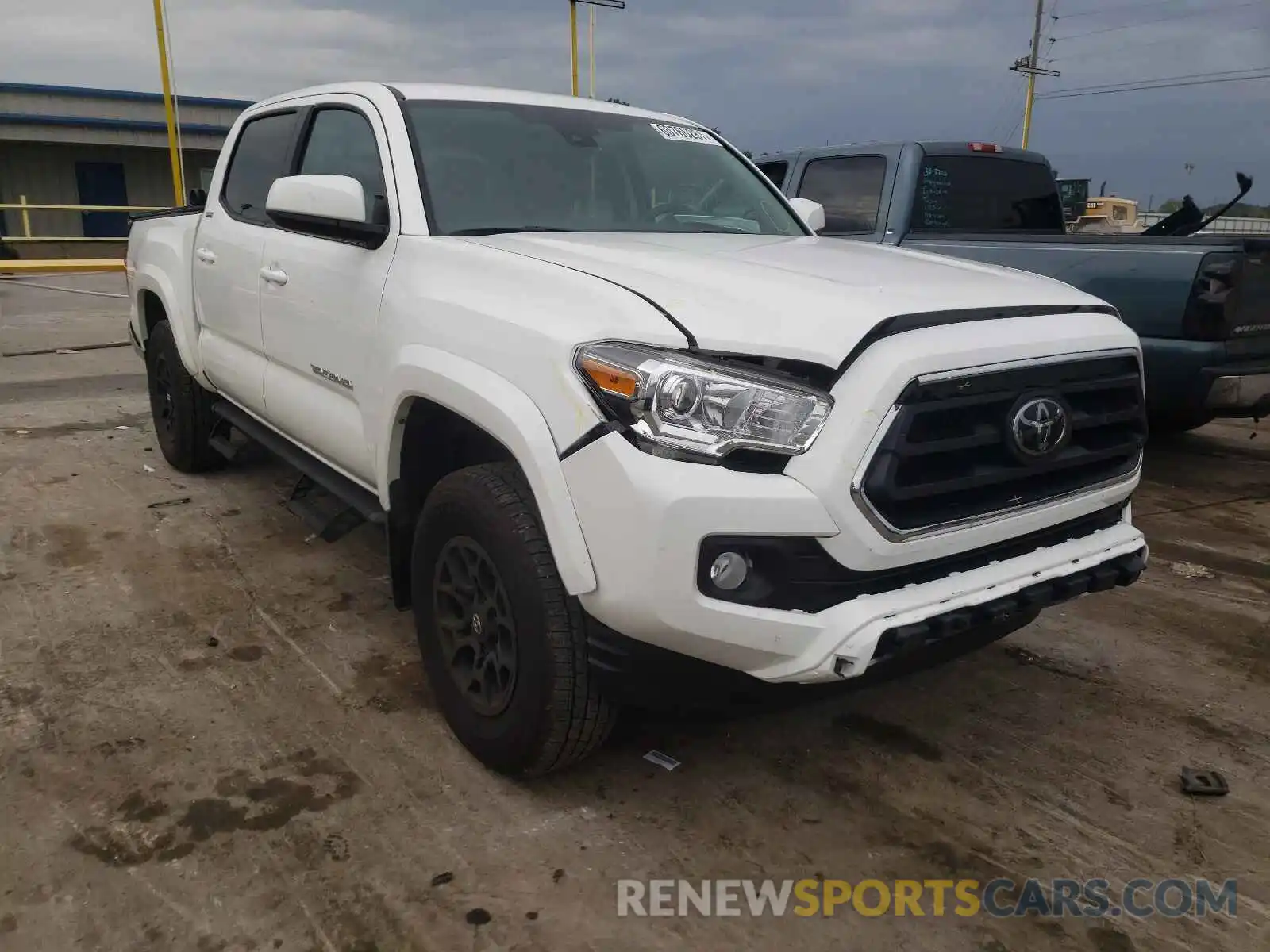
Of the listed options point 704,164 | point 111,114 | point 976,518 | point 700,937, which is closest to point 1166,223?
point 704,164

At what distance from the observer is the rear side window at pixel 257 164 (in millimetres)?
4105

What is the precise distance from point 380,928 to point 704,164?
2.98 meters

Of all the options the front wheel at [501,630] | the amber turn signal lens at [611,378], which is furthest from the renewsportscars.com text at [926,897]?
the amber turn signal lens at [611,378]

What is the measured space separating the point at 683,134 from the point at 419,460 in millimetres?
1888

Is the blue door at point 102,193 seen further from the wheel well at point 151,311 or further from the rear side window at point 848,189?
the rear side window at point 848,189

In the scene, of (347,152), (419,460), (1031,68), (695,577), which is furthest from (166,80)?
(1031,68)

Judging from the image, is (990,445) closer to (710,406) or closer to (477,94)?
(710,406)

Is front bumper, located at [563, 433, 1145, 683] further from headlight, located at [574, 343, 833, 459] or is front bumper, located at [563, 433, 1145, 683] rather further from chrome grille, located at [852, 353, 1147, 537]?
chrome grille, located at [852, 353, 1147, 537]

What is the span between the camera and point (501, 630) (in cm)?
253

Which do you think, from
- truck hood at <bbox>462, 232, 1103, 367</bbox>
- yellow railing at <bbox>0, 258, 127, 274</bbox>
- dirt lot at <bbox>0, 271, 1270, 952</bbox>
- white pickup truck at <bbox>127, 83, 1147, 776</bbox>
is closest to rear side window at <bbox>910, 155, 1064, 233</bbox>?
dirt lot at <bbox>0, 271, 1270, 952</bbox>

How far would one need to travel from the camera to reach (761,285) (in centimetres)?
239

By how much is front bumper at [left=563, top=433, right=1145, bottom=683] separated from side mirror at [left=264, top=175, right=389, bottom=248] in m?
1.26

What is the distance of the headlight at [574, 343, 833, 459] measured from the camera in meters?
2.08

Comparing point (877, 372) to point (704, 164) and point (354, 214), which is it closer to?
point (354, 214)
